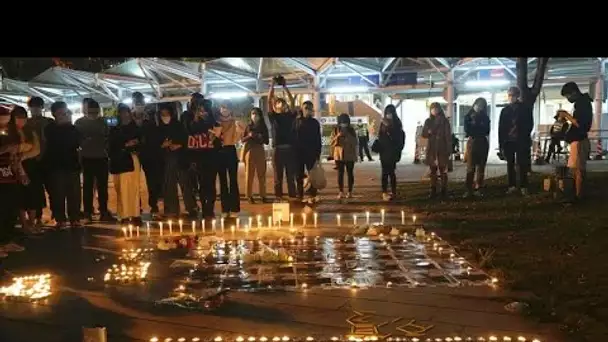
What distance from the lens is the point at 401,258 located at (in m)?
6.32

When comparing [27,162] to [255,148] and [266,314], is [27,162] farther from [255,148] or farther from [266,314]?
[266,314]

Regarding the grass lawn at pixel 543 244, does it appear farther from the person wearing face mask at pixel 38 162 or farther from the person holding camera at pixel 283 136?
the person wearing face mask at pixel 38 162

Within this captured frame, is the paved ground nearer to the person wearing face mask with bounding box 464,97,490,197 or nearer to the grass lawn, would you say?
the grass lawn

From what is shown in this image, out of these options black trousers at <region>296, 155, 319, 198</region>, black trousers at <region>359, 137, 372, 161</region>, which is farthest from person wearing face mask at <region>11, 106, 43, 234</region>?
black trousers at <region>359, 137, 372, 161</region>

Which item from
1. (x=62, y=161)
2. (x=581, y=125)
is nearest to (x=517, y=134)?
(x=581, y=125)

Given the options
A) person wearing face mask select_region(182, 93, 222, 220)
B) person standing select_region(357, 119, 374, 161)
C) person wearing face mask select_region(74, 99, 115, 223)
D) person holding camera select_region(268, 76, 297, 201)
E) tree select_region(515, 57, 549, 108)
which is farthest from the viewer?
person standing select_region(357, 119, 374, 161)

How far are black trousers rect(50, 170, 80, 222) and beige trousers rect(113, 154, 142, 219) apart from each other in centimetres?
65

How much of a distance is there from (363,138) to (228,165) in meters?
13.3

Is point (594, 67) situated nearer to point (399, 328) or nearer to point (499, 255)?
point (499, 255)

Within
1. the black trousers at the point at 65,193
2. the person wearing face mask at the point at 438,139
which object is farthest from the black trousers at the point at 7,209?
the person wearing face mask at the point at 438,139

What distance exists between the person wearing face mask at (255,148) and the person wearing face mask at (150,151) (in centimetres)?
166

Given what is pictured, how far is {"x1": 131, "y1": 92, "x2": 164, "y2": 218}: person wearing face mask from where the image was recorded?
9.15m

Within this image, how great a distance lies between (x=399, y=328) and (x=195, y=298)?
175 cm

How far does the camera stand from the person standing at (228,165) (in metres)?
9.08
